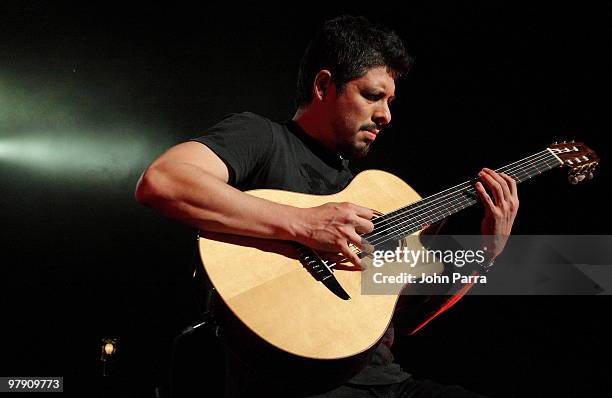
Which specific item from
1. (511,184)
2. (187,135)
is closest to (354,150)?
(511,184)

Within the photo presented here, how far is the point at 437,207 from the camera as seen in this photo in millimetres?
1749

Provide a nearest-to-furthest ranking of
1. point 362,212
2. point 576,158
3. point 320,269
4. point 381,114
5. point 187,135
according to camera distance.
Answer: point 320,269, point 362,212, point 381,114, point 576,158, point 187,135

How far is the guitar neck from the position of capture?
161cm

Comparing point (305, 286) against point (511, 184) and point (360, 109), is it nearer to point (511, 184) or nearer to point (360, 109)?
point (360, 109)

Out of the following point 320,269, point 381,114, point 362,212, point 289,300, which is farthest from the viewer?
point 381,114

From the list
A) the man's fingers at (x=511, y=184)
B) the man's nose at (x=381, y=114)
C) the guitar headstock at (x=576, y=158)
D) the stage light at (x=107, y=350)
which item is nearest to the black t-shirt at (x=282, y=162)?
the man's nose at (x=381, y=114)

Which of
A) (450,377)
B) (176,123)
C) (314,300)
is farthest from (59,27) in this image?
(450,377)

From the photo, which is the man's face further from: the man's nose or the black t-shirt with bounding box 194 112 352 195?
the black t-shirt with bounding box 194 112 352 195

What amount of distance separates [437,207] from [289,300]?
2.60ft

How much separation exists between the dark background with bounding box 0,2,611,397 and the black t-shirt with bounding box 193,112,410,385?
1.29 metres

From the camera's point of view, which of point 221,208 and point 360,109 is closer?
point 221,208

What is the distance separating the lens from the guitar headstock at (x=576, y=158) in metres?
2.08

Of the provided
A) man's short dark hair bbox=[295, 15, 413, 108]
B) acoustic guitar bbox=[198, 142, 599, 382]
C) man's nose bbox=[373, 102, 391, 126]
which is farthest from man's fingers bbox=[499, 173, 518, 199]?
man's short dark hair bbox=[295, 15, 413, 108]

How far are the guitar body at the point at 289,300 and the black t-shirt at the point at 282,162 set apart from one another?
0.14 meters
